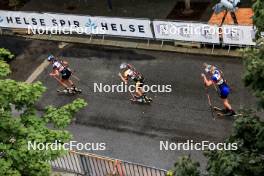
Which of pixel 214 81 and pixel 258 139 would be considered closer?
pixel 258 139

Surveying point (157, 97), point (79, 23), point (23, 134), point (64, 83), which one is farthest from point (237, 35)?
point (23, 134)

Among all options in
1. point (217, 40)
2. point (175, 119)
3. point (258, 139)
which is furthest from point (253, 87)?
point (217, 40)

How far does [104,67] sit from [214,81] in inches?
267

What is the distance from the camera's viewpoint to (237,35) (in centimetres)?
2219

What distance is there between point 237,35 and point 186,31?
7.58ft

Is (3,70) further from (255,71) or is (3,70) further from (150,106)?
(150,106)

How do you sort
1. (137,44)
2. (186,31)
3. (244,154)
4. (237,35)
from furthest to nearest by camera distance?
(137,44) < (186,31) < (237,35) < (244,154)

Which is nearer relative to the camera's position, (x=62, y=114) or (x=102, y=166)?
(x=62, y=114)

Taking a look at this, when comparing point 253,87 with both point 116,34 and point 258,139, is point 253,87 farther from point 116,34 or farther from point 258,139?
point 116,34

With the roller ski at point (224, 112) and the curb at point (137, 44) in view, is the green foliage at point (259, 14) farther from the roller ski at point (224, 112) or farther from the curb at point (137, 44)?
the curb at point (137, 44)

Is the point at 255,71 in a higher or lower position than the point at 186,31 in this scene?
lower

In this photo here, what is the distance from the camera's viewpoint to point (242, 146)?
10.2 meters

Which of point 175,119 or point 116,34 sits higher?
point 116,34

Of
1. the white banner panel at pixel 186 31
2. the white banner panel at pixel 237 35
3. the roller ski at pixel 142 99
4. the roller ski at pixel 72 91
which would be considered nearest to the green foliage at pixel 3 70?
the roller ski at pixel 142 99
